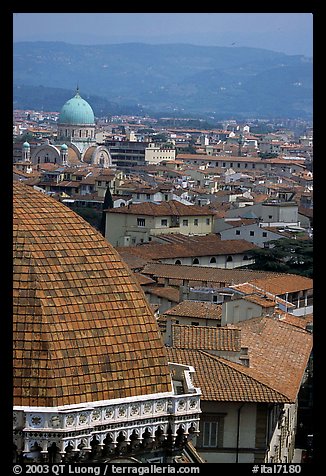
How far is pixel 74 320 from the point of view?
16.6 ft


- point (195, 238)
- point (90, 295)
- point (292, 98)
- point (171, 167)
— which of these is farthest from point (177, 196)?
point (292, 98)

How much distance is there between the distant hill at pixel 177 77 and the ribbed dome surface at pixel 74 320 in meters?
98.9

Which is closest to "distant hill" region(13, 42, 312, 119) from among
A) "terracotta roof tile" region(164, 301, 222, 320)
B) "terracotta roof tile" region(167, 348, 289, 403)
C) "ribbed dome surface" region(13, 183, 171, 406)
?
"terracotta roof tile" region(164, 301, 222, 320)

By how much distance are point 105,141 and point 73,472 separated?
236 ft

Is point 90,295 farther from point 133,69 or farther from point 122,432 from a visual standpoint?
point 133,69

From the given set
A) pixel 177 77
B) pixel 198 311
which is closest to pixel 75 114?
pixel 198 311

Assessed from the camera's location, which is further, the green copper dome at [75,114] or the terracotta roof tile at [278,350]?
the green copper dome at [75,114]

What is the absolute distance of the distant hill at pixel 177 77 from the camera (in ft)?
366

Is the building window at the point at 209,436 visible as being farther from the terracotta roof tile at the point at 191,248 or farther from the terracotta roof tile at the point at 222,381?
the terracotta roof tile at the point at 191,248

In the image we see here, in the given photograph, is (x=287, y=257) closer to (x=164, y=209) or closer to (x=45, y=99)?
(x=164, y=209)

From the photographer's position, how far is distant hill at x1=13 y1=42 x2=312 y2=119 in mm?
111438

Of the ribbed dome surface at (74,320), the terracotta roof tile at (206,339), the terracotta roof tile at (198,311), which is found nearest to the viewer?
the ribbed dome surface at (74,320)

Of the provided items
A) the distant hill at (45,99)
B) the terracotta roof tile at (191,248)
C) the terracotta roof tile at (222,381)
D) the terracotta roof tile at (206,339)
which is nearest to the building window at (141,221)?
the terracotta roof tile at (191,248)

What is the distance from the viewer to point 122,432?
4.69 meters
